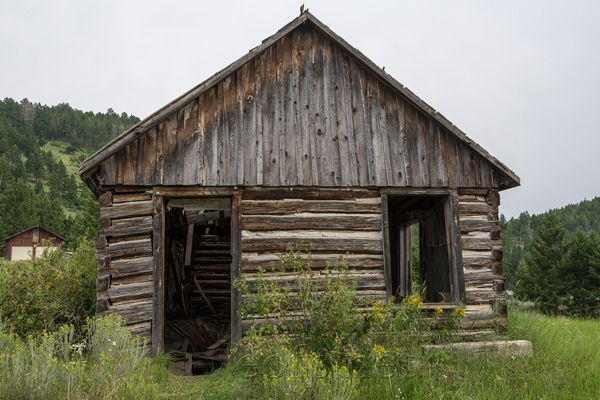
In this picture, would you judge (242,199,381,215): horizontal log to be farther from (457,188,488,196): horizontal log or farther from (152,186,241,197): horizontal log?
(457,188,488,196): horizontal log

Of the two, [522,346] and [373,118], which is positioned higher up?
[373,118]

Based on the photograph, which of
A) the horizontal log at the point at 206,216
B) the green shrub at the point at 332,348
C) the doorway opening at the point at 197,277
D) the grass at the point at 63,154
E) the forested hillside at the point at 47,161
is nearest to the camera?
the green shrub at the point at 332,348

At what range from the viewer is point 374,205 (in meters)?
7.87

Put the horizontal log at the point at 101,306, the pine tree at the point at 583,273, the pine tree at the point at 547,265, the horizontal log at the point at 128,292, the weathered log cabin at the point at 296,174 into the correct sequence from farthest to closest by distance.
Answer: the pine tree at the point at 547,265 → the pine tree at the point at 583,273 → the weathered log cabin at the point at 296,174 → the horizontal log at the point at 128,292 → the horizontal log at the point at 101,306

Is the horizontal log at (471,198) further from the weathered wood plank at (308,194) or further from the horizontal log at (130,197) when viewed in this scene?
the horizontal log at (130,197)

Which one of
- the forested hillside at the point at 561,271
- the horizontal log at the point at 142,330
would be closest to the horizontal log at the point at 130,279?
the horizontal log at the point at 142,330

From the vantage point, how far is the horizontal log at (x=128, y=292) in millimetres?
6797

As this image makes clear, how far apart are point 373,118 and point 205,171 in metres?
3.33

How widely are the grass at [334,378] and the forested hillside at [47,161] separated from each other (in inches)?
1677

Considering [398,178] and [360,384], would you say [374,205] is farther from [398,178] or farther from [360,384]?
[360,384]

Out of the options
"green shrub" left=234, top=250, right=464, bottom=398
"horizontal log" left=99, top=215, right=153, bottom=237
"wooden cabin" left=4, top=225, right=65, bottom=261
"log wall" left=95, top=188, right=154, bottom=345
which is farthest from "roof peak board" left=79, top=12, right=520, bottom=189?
"wooden cabin" left=4, top=225, right=65, bottom=261

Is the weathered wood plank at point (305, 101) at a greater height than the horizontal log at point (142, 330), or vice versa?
the weathered wood plank at point (305, 101)

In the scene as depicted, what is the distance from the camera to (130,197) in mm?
7102

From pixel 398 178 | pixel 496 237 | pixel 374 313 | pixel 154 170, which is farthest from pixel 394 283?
pixel 154 170
